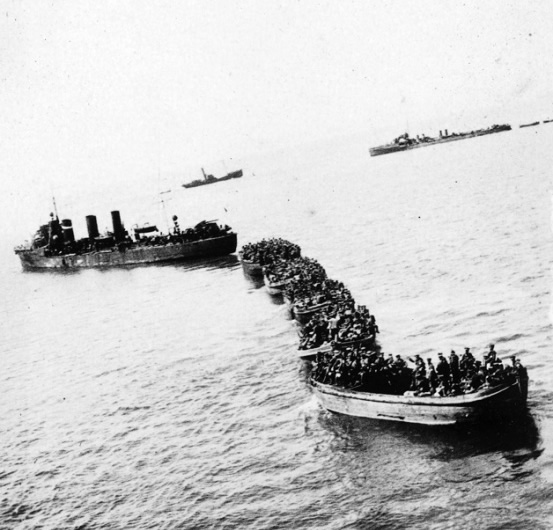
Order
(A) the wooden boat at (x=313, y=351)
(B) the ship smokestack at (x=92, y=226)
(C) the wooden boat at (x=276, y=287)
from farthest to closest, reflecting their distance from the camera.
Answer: (B) the ship smokestack at (x=92, y=226) < (C) the wooden boat at (x=276, y=287) < (A) the wooden boat at (x=313, y=351)

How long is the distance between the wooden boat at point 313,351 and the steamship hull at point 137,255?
39562mm

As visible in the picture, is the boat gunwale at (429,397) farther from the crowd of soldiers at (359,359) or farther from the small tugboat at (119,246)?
the small tugboat at (119,246)

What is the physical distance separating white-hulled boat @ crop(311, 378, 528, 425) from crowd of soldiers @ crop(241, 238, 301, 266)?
86.6 ft

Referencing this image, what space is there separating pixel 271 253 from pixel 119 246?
30.5 meters

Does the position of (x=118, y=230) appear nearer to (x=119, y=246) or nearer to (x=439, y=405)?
A: (x=119, y=246)

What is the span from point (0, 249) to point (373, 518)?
152 metres

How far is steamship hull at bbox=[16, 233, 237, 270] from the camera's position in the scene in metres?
67.5

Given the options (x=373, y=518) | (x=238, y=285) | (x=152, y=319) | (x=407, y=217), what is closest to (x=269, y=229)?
(x=407, y=217)

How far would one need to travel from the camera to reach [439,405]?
1964 cm

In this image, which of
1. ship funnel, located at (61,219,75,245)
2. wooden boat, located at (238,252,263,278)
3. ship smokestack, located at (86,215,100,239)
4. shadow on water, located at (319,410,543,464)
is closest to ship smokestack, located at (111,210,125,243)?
ship smokestack, located at (86,215,100,239)

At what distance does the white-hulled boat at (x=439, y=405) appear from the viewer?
19.0 meters

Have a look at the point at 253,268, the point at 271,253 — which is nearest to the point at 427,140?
the point at 271,253

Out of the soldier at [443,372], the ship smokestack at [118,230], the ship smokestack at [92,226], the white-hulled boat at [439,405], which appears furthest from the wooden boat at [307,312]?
the ship smokestack at [92,226]

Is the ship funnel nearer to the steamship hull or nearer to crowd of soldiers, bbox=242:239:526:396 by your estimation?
the steamship hull
